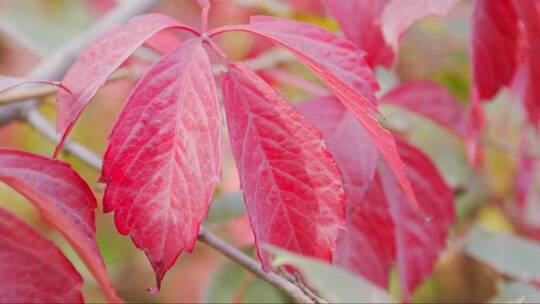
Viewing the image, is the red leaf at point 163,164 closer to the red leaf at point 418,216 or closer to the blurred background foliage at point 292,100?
the red leaf at point 418,216

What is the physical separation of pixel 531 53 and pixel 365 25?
17 cm

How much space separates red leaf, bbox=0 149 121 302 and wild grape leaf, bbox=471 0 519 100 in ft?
1.32

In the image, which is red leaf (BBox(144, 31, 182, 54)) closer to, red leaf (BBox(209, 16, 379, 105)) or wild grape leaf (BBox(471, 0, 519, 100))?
red leaf (BBox(209, 16, 379, 105))

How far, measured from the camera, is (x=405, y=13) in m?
0.70

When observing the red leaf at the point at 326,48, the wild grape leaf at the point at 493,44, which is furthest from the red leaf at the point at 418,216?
the red leaf at the point at 326,48

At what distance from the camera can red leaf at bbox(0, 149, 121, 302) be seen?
20.6 inches

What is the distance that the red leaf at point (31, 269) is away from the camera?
1.76 feet

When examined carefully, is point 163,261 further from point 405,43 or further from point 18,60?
point 18,60

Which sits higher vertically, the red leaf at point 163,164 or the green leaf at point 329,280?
the red leaf at point 163,164

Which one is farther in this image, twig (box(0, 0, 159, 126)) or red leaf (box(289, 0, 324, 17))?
red leaf (box(289, 0, 324, 17))

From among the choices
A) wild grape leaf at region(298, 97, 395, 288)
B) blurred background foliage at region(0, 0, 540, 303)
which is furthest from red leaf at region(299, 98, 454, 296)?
blurred background foliage at region(0, 0, 540, 303)

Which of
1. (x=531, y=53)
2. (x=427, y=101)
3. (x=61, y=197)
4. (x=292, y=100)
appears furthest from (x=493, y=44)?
(x=292, y=100)

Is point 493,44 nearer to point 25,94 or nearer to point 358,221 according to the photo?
point 358,221

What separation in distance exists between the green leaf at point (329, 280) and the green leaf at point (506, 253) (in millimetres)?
447
